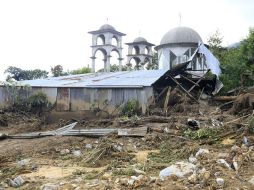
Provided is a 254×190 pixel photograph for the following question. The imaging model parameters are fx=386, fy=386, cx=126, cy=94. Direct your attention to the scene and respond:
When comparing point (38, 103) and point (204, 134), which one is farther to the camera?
point (38, 103)

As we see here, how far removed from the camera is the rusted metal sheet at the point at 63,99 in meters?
19.3

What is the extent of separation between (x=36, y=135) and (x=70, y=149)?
2.82 metres

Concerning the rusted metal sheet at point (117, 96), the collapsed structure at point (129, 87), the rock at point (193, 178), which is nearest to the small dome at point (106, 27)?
the collapsed structure at point (129, 87)

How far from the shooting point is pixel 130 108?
17391mm

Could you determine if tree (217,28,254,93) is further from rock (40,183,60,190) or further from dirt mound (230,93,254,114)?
rock (40,183,60,190)

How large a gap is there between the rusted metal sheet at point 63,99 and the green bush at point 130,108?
3286 millimetres

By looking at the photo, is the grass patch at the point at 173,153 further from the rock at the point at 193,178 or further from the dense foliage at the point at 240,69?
the dense foliage at the point at 240,69

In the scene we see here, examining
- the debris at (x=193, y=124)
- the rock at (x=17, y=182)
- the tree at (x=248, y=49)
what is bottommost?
the rock at (x=17, y=182)

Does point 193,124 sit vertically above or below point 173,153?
above

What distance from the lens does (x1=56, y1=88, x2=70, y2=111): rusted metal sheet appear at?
19.3 meters

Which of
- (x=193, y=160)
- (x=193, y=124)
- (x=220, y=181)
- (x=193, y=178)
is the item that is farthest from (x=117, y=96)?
(x=220, y=181)

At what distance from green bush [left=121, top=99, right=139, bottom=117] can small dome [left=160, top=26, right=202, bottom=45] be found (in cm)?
1494

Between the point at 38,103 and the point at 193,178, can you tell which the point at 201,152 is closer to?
the point at 193,178

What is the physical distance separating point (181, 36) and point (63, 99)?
1491 cm
